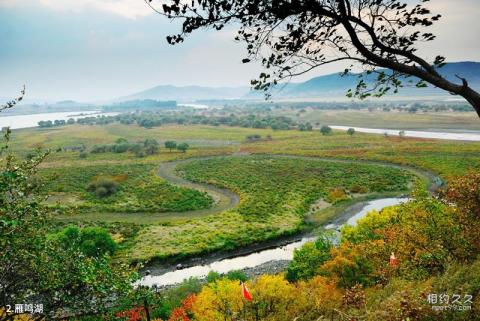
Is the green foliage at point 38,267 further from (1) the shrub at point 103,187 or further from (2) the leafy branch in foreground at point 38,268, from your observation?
(1) the shrub at point 103,187

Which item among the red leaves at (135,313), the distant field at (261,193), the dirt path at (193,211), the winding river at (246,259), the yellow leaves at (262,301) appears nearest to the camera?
the yellow leaves at (262,301)

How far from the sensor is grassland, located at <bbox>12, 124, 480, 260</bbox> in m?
49.4

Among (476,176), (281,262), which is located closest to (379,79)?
(476,176)

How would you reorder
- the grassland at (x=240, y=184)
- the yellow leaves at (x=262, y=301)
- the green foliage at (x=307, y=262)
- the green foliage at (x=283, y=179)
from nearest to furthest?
the yellow leaves at (x=262, y=301)
the green foliage at (x=307, y=262)
the grassland at (x=240, y=184)
the green foliage at (x=283, y=179)

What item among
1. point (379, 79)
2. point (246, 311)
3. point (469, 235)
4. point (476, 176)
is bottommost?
point (246, 311)

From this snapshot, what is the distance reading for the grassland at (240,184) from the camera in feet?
162

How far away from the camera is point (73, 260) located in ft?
44.9

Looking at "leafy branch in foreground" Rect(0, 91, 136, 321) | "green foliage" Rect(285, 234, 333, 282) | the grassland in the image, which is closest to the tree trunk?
"leafy branch in foreground" Rect(0, 91, 136, 321)

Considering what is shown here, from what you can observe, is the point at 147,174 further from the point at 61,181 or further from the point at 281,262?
the point at 281,262

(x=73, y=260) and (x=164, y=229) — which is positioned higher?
(x=73, y=260)

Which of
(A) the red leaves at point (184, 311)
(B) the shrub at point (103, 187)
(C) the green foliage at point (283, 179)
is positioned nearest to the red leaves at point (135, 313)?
(A) the red leaves at point (184, 311)

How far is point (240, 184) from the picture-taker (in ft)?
253

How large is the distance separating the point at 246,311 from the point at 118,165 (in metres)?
87.7

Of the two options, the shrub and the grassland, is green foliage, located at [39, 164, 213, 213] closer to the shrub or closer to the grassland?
the shrub
